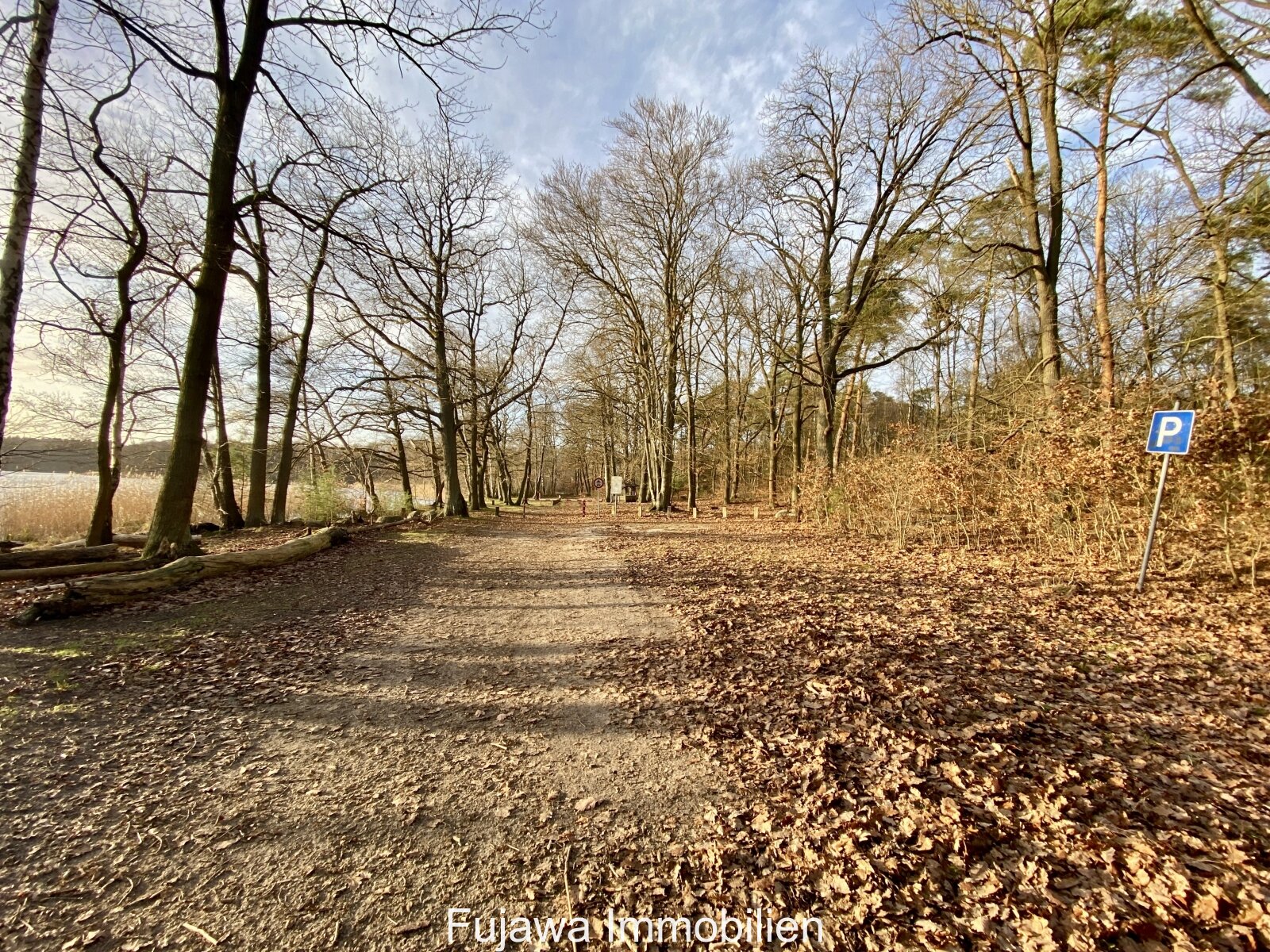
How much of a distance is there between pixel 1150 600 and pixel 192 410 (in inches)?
528

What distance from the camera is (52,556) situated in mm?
7496

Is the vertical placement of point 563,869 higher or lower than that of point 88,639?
lower

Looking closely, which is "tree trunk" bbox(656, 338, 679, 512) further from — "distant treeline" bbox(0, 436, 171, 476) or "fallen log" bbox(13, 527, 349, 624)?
"distant treeline" bbox(0, 436, 171, 476)

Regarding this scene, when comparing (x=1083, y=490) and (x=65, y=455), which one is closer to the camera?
(x=1083, y=490)

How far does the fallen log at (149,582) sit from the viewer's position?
5.10m

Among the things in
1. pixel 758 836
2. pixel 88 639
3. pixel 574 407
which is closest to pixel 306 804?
pixel 758 836

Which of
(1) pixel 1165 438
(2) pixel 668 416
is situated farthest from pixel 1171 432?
(2) pixel 668 416

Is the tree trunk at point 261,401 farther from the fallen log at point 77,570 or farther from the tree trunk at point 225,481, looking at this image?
the fallen log at point 77,570

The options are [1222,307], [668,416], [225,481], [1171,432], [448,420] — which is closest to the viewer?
[1171,432]

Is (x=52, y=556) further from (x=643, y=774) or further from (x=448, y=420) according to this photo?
(x=448, y=420)

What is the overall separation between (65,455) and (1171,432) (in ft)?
56.9

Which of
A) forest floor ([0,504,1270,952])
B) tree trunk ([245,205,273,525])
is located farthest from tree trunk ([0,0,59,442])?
tree trunk ([245,205,273,525])

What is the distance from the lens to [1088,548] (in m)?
7.70

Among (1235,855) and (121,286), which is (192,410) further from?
(1235,855)
